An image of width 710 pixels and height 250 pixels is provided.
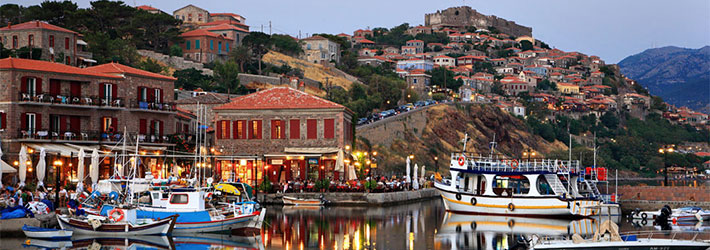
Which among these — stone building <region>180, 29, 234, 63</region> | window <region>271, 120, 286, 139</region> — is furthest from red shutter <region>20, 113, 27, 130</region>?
stone building <region>180, 29, 234, 63</region>

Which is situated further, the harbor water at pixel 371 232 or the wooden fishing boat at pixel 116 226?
the wooden fishing boat at pixel 116 226

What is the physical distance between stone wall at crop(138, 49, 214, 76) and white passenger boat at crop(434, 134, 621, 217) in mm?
55456

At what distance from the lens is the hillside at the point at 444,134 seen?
7925cm

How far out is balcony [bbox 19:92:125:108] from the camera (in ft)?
143

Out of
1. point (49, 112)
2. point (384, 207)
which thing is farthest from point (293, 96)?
point (49, 112)

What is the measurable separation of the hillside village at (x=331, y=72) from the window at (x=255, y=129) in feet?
7.30

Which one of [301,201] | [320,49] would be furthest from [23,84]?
[320,49]

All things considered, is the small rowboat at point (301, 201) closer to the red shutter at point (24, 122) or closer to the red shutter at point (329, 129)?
the red shutter at point (329, 129)

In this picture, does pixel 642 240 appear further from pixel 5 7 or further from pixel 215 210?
pixel 5 7

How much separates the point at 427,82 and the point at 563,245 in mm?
110542

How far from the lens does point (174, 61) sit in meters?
95.2

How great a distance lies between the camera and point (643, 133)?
14962 cm

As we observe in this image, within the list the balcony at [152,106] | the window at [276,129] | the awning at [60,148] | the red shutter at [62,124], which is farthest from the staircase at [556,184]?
the red shutter at [62,124]

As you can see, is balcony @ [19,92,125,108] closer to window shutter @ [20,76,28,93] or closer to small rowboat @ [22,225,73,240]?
window shutter @ [20,76,28,93]
